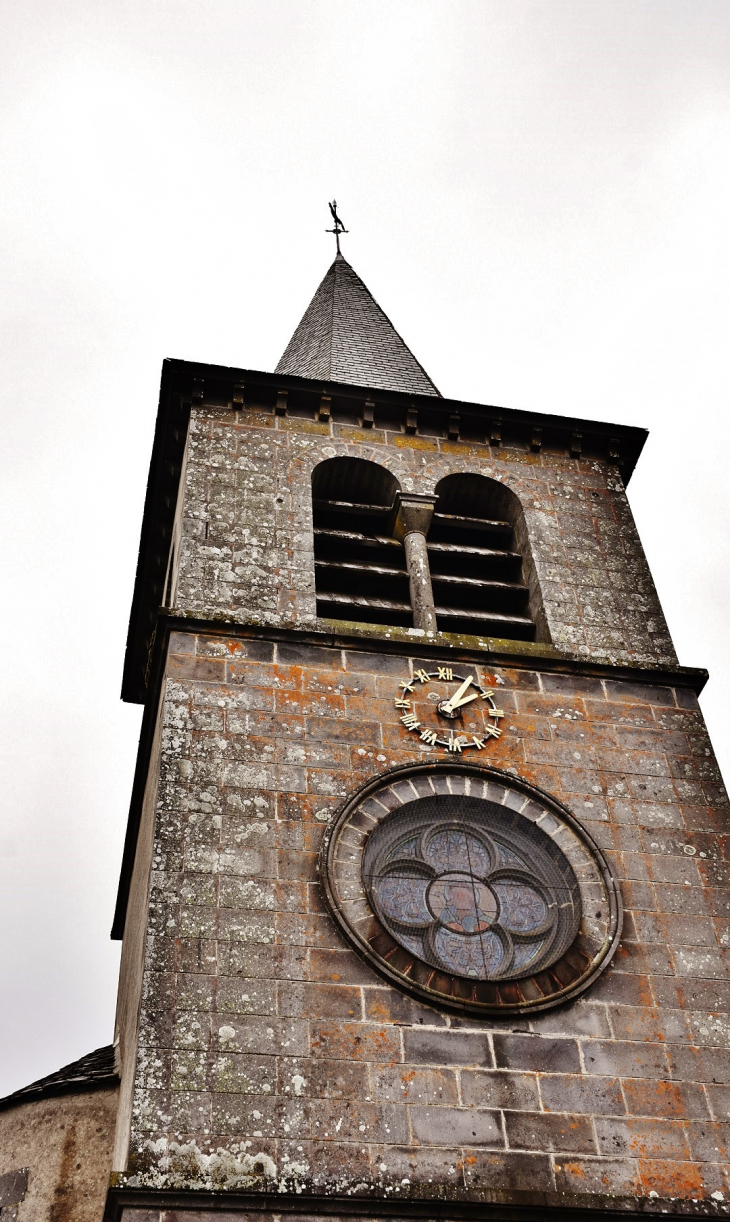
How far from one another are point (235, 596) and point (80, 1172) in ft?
16.6

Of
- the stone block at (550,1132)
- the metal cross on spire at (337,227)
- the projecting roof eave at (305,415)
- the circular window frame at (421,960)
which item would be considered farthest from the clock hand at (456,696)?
the metal cross on spire at (337,227)

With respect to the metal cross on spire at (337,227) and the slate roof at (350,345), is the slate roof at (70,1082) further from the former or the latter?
the metal cross on spire at (337,227)

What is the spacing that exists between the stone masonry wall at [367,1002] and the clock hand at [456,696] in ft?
1.46

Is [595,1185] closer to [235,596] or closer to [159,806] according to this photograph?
[159,806]

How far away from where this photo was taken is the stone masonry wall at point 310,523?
13.0 meters

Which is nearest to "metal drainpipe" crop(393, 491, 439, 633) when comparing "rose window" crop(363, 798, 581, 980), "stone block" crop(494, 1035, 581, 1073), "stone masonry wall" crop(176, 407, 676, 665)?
"stone masonry wall" crop(176, 407, 676, 665)

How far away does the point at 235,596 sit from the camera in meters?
12.7

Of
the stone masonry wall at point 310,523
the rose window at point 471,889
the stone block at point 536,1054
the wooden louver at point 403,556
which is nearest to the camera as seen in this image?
the stone block at point 536,1054

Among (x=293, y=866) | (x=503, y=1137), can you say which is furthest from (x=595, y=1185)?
(x=293, y=866)

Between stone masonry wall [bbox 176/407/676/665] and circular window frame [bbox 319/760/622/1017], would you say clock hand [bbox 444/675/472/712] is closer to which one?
circular window frame [bbox 319/760/622/1017]

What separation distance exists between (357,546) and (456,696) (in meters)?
2.86

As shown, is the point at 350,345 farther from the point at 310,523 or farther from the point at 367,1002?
the point at 367,1002

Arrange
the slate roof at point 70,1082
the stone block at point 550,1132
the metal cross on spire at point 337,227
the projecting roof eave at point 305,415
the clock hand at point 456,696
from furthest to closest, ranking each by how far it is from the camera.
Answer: the metal cross on spire at point 337,227 → the projecting roof eave at point 305,415 → the clock hand at point 456,696 → the slate roof at point 70,1082 → the stone block at point 550,1132

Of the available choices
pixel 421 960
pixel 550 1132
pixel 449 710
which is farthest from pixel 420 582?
pixel 550 1132
